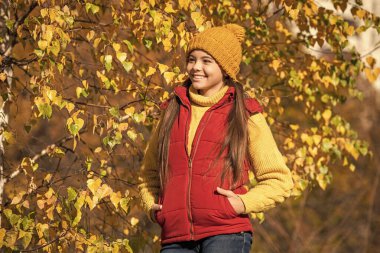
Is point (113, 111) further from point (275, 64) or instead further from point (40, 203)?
point (275, 64)

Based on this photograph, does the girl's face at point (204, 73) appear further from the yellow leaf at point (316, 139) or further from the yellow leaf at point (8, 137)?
the yellow leaf at point (316, 139)

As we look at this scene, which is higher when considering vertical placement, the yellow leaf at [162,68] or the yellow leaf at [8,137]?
the yellow leaf at [162,68]

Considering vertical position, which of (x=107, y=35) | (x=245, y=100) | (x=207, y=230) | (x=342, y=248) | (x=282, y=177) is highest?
(x=107, y=35)

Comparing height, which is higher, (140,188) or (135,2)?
(135,2)

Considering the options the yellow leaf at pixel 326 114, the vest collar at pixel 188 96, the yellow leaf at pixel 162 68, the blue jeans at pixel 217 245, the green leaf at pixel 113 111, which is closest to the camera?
the blue jeans at pixel 217 245

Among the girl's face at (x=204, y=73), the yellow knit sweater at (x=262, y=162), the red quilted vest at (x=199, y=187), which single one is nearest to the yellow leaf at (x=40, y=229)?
the red quilted vest at (x=199, y=187)

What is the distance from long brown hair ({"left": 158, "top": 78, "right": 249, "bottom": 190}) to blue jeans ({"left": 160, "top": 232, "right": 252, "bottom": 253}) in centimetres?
28

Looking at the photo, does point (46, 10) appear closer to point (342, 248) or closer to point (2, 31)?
point (2, 31)

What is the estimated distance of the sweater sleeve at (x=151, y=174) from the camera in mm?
4727

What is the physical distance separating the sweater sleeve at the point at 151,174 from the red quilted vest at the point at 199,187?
9.5 inches

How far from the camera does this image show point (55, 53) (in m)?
4.84

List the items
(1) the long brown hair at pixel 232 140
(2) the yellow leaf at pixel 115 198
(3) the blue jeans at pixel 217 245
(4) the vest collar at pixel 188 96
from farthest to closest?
(2) the yellow leaf at pixel 115 198
(4) the vest collar at pixel 188 96
(1) the long brown hair at pixel 232 140
(3) the blue jeans at pixel 217 245

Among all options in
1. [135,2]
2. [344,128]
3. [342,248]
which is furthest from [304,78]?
[342,248]

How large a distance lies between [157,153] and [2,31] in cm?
198
